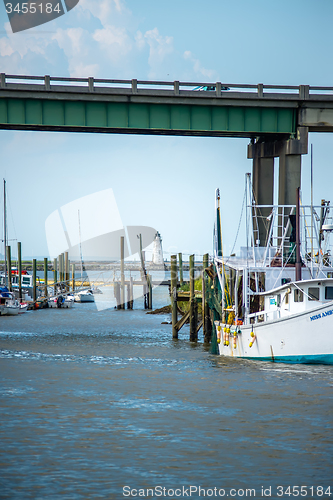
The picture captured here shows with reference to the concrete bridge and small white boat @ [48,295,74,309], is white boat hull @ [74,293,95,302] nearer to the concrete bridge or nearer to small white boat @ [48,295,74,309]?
small white boat @ [48,295,74,309]

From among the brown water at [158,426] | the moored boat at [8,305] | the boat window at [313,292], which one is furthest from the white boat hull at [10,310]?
the boat window at [313,292]

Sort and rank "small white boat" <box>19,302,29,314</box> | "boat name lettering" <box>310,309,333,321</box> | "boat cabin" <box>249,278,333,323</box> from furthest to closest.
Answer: "small white boat" <box>19,302,29,314</box> < "boat cabin" <box>249,278,333,323</box> < "boat name lettering" <box>310,309,333,321</box>

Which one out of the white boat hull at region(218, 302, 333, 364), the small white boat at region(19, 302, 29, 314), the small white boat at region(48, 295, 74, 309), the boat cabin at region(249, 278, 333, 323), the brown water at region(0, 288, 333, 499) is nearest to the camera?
the brown water at region(0, 288, 333, 499)

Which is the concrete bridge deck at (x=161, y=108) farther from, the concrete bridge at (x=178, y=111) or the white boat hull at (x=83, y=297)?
the white boat hull at (x=83, y=297)

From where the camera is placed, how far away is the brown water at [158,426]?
1359 cm

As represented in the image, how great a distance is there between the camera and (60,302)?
249 feet

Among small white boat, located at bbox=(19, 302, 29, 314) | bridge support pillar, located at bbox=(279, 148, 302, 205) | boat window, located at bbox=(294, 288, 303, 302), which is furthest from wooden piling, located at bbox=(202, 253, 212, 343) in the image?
small white boat, located at bbox=(19, 302, 29, 314)

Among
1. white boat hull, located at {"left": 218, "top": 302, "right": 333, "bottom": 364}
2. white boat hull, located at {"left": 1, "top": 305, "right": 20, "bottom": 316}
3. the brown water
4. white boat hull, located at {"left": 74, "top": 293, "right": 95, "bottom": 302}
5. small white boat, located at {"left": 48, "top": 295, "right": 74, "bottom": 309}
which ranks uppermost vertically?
white boat hull, located at {"left": 218, "top": 302, "right": 333, "bottom": 364}

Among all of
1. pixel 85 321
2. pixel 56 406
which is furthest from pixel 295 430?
pixel 85 321

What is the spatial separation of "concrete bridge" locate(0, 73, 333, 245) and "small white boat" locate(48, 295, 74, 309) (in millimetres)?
40067

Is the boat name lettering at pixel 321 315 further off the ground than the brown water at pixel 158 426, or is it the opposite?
the boat name lettering at pixel 321 315

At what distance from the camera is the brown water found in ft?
44.6

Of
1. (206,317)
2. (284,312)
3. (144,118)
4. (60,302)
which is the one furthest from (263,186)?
(60,302)

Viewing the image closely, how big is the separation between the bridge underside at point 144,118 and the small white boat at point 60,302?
1573 inches
